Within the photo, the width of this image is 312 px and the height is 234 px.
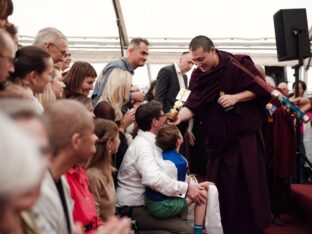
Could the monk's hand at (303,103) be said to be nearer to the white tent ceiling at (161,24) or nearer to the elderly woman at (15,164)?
the white tent ceiling at (161,24)

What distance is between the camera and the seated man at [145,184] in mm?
2420

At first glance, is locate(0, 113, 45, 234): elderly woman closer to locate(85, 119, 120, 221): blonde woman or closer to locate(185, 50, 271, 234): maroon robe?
locate(85, 119, 120, 221): blonde woman

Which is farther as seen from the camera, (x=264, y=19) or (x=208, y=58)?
(x=264, y=19)

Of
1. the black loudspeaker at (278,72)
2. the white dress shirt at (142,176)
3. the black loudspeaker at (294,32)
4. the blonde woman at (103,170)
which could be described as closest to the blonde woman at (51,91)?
the blonde woman at (103,170)

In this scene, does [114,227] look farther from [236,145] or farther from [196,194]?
[236,145]

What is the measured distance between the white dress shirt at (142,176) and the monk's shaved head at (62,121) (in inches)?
45.2

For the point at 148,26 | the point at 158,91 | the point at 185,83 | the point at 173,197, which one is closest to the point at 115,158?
the point at 173,197

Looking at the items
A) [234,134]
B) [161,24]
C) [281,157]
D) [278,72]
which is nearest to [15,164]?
[234,134]

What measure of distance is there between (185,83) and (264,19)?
5.95 ft

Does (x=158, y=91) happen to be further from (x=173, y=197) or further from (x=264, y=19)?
(x=264, y=19)

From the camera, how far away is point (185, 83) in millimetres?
4117

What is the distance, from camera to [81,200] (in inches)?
63.1

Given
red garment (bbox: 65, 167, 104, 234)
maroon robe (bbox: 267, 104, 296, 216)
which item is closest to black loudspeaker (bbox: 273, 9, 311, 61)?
maroon robe (bbox: 267, 104, 296, 216)

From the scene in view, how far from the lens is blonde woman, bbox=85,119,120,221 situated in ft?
6.44
